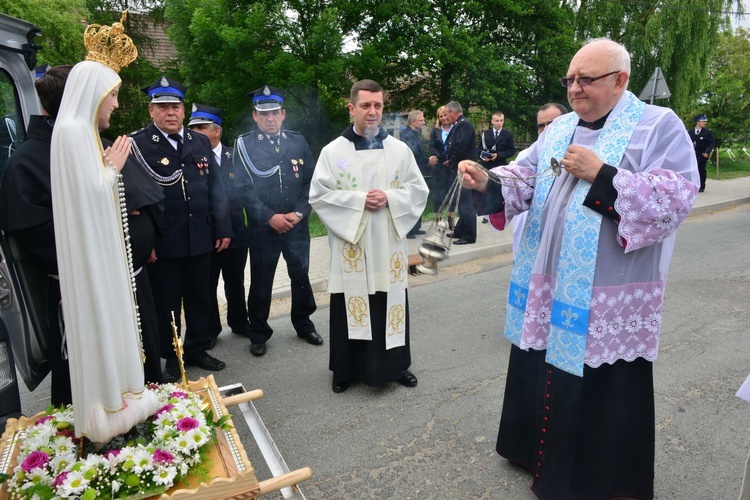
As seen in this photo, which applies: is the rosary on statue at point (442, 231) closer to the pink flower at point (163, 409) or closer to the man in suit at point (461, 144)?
the pink flower at point (163, 409)

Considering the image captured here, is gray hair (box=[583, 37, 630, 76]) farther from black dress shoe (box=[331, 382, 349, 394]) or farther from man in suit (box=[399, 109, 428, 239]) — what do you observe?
man in suit (box=[399, 109, 428, 239])

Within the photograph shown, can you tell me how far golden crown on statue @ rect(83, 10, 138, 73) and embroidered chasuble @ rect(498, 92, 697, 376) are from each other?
6.41 feet

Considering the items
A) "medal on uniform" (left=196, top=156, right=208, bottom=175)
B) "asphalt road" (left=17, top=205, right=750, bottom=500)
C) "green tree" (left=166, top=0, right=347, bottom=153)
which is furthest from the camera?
"green tree" (left=166, top=0, right=347, bottom=153)

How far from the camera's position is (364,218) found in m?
3.75

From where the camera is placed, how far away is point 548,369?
104 inches

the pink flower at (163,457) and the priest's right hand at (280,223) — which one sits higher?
the priest's right hand at (280,223)

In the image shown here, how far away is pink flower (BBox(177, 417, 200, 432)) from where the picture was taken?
7.24ft

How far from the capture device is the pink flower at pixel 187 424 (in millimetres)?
2207

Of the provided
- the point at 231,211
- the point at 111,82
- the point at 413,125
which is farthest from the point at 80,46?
the point at 111,82

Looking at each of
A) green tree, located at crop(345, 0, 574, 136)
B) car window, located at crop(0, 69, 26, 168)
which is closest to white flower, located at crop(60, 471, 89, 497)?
car window, located at crop(0, 69, 26, 168)

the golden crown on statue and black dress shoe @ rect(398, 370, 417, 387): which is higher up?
the golden crown on statue

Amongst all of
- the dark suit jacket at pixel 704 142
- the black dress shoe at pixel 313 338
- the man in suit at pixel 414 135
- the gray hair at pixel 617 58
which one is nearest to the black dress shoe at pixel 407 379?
the black dress shoe at pixel 313 338

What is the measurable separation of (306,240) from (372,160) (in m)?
1.31

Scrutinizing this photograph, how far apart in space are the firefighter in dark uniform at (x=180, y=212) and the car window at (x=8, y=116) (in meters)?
0.71
